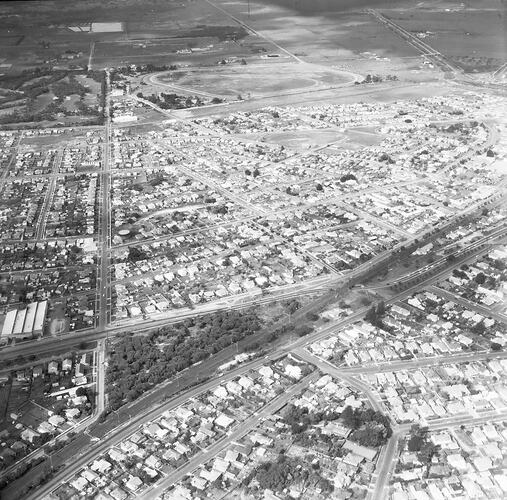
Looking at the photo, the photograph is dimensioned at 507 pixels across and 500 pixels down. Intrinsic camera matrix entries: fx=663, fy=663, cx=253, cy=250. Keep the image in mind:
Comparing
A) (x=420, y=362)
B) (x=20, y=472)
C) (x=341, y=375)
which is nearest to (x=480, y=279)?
(x=420, y=362)

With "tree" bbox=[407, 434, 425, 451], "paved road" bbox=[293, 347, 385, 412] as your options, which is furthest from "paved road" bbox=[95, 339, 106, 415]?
"tree" bbox=[407, 434, 425, 451]

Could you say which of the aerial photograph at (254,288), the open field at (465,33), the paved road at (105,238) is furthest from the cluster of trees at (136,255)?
the open field at (465,33)

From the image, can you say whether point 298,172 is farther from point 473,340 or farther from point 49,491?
point 49,491

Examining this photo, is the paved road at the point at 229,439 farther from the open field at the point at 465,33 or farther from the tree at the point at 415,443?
the open field at the point at 465,33

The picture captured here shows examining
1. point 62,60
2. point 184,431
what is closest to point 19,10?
point 62,60

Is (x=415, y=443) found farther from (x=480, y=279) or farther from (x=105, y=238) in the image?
(x=105, y=238)

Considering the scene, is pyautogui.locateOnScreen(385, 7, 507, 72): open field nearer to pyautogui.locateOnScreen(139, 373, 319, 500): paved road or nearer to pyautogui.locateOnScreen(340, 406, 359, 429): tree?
pyautogui.locateOnScreen(139, 373, 319, 500): paved road
